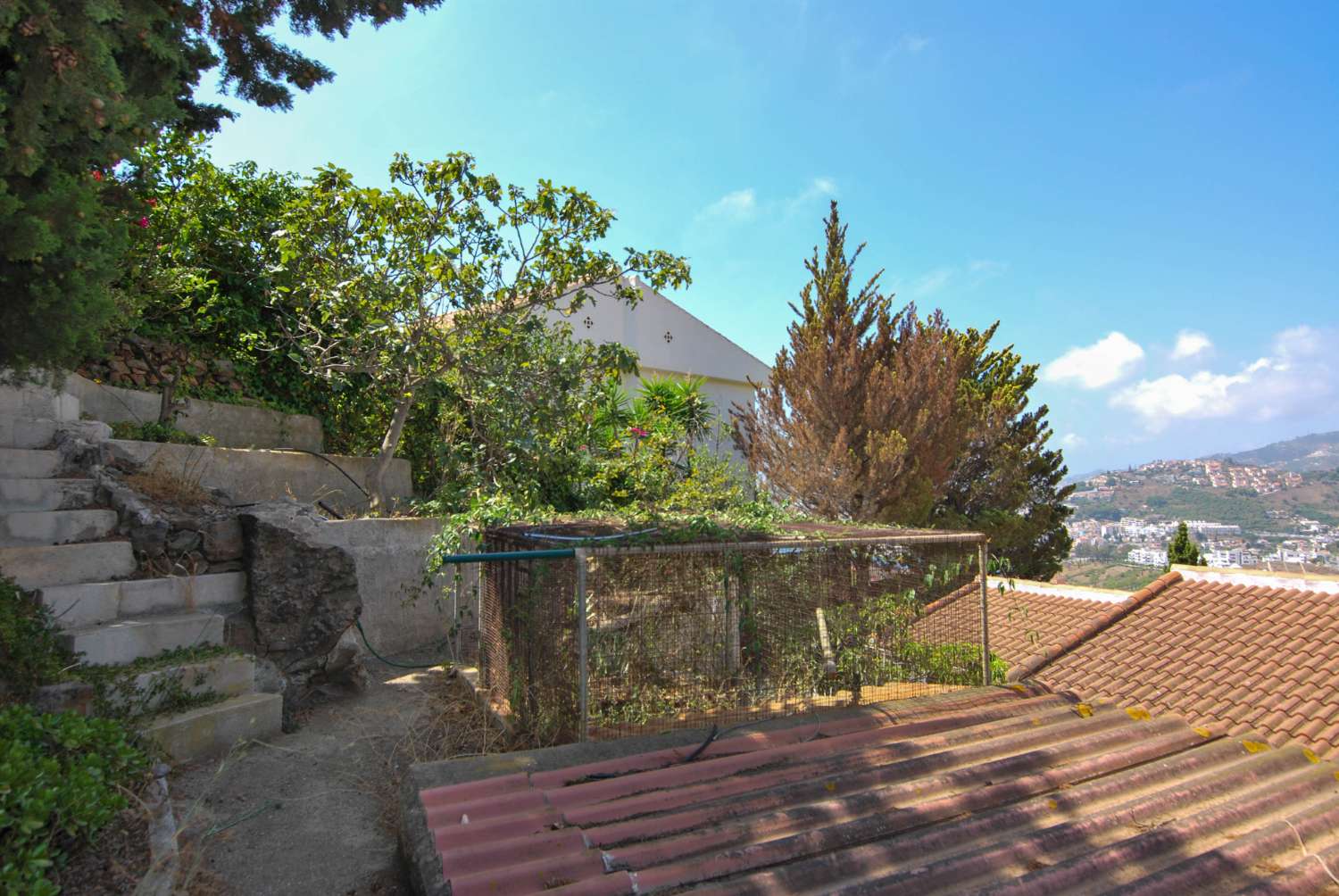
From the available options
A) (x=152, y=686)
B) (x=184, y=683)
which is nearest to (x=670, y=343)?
(x=184, y=683)

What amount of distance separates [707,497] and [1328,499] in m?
53.6

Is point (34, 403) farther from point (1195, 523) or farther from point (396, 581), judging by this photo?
point (1195, 523)

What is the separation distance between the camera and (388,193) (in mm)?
7602

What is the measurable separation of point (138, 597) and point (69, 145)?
300cm

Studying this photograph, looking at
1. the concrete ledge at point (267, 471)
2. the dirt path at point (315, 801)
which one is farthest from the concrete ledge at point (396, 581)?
the dirt path at point (315, 801)

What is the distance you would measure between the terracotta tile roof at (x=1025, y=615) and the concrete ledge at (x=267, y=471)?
20.4 ft

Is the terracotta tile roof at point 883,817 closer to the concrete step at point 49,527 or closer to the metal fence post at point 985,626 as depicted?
the metal fence post at point 985,626

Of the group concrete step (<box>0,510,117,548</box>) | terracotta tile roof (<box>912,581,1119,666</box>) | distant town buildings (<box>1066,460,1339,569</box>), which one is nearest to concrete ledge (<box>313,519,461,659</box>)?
concrete step (<box>0,510,117,548</box>)

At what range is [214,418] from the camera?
857cm

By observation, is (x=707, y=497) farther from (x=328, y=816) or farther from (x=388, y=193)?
(x=328, y=816)

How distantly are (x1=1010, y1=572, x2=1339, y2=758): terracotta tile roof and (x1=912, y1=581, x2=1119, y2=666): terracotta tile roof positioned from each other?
31cm

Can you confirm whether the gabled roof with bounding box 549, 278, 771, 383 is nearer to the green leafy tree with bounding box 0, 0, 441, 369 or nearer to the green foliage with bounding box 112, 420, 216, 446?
the green foliage with bounding box 112, 420, 216, 446

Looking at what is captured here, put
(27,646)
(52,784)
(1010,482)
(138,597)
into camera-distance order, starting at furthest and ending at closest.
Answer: (1010,482) < (138,597) < (27,646) < (52,784)

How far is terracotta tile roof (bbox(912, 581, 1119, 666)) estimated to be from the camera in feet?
18.9
